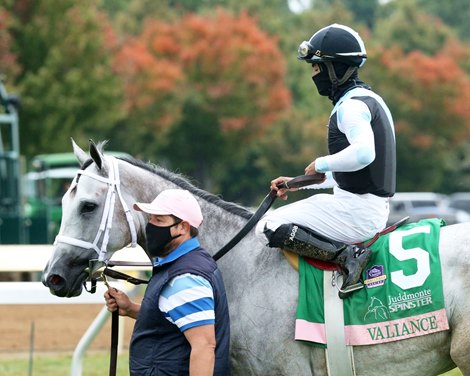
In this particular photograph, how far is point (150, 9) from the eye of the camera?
48.8m

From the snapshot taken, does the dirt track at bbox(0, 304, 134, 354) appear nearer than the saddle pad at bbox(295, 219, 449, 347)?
No

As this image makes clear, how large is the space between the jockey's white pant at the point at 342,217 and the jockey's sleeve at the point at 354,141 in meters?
0.24

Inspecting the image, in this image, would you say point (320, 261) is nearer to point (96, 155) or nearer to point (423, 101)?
point (96, 155)

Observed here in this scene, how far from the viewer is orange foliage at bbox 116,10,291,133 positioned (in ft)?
122

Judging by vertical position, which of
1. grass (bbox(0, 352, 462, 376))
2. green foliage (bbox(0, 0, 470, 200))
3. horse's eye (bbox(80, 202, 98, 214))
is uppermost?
green foliage (bbox(0, 0, 470, 200))

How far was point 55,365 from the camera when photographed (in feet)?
31.8

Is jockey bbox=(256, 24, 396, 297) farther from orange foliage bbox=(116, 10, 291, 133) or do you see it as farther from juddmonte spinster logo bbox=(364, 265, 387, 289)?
orange foliage bbox=(116, 10, 291, 133)

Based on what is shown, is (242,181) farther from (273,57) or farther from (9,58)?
(9,58)

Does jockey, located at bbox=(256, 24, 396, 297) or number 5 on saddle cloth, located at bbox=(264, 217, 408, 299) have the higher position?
jockey, located at bbox=(256, 24, 396, 297)

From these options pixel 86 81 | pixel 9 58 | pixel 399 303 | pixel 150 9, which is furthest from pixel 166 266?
pixel 150 9

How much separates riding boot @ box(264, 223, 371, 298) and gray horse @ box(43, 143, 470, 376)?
19 cm

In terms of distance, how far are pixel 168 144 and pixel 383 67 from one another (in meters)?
9.49

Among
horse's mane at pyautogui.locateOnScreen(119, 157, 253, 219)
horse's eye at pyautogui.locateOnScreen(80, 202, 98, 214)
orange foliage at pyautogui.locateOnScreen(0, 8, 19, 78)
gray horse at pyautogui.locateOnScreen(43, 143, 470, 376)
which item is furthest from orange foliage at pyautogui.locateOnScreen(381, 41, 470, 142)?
horse's eye at pyautogui.locateOnScreen(80, 202, 98, 214)

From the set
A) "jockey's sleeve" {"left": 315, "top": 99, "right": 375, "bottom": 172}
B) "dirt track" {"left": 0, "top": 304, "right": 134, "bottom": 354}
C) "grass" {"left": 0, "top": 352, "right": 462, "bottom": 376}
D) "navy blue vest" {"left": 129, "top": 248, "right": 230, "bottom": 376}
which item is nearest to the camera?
"navy blue vest" {"left": 129, "top": 248, "right": 230, "bottom": 376}
